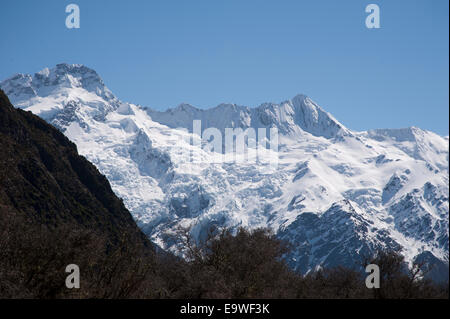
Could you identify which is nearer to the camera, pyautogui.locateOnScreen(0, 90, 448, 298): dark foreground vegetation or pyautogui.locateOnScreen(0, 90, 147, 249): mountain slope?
pyautogui.locateOnScreen(0, 90, 448, 298): dark foreground vegetation

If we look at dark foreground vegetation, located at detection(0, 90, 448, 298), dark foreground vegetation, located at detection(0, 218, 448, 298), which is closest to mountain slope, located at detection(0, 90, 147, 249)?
dark foreground vegetation, located at detection(0, 90, 448, 298)

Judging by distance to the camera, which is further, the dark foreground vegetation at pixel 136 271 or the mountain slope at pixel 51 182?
the mountain slope at pixel 51 182

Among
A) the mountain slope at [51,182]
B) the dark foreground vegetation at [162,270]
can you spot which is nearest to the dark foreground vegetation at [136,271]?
the dark foreground vegetation at [162,270]

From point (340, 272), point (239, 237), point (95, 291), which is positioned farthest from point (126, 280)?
point (340, 272)

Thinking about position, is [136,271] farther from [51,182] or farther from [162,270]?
[51,182]

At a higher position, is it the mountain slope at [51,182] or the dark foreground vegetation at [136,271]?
the mountain slope at [51,182]

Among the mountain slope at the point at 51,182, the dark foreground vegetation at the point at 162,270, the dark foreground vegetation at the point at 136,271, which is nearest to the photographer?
the dark foreground vegetation at the point at 136,271

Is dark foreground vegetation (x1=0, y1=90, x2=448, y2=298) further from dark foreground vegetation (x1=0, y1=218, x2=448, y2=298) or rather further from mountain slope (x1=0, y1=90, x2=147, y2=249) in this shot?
mountain slope (x1=0, y1=90, x2=147, y2=249)

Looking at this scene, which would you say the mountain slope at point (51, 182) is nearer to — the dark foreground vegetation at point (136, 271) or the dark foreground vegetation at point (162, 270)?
the dark foreground vegetation at point (162, 270)

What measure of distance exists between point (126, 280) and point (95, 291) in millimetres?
2121

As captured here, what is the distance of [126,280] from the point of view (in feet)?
110

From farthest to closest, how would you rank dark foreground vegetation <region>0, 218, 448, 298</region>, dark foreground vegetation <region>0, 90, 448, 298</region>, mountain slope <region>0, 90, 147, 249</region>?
A: mountain slope <region>0, 90, 147, 249</region>
dark foreground vegetation <region>0, 90, 448, 298</region>
dark foreground vegetation <region>0, 218, 448, 298</region>
